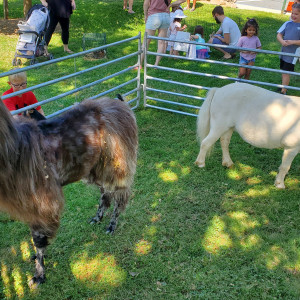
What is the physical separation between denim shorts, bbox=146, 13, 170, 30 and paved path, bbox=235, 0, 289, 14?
9.98 metres

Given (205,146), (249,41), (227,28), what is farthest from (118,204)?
(227,28)

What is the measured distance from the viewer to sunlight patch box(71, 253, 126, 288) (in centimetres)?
289

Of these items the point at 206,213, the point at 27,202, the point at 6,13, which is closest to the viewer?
the point at 27,202

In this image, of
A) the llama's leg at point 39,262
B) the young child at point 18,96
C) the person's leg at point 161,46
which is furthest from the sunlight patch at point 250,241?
the person's leg at point 161,46

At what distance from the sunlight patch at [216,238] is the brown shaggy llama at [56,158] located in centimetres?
98

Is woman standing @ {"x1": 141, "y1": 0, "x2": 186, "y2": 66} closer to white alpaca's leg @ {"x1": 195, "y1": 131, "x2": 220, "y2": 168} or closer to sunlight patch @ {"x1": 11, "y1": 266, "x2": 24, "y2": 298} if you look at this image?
white alpaca's leg @ {"x1": 195, "y1": 131, "x2": 220, "y2": 168}

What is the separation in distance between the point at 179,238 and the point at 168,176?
1137 mm

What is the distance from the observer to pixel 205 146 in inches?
173

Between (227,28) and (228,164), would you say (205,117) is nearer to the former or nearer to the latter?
(228,164)

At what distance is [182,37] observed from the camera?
8406 millimetres

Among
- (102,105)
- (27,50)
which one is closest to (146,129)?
(102,105)

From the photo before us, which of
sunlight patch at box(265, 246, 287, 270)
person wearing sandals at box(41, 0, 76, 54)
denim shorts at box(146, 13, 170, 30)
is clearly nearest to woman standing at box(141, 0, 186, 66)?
denim shorts at box(146, 13, 170, 30)

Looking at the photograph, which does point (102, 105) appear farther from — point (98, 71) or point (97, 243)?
point (98, 71)

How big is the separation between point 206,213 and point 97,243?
1.28 metres
